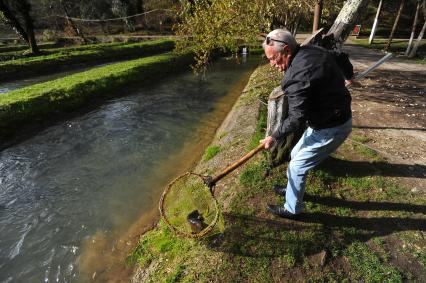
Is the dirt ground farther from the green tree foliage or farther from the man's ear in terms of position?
the green tree foliage

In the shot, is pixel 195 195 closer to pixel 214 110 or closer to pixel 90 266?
pixel 90 266

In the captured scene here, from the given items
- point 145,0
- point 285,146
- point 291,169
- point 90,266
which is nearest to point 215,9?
point 285,146

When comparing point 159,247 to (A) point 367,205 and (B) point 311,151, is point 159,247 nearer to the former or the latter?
(B) point 311,151

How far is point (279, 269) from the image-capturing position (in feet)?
16.5

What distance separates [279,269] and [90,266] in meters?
3.92

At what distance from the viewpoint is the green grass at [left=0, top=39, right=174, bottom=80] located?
2378 centimetres

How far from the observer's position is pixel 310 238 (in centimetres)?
551

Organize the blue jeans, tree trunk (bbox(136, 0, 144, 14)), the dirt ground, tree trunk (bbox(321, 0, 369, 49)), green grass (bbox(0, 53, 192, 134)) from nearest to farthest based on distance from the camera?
the blue jeans, the dirt ground, tree trunk (bbox(321, 0, 369, 49)), green grass (bbox(0, 53, 192, 134)), tree trunk (bbox(136, 0, 144, 14))

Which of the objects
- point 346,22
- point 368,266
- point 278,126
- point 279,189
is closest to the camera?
point 368,266

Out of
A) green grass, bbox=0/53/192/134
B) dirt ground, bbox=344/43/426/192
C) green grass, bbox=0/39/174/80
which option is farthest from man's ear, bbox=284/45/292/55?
green grass, bbox=0/39/174/80

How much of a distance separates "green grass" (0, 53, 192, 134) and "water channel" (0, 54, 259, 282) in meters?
1.20

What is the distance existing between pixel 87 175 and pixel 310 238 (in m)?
7.34

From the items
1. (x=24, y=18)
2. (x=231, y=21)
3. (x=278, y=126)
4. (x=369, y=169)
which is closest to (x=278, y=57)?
(x=278, y=126)

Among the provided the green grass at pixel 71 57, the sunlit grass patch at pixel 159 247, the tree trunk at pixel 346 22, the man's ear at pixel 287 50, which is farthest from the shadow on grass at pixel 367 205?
the green grass at pixel 71 57
